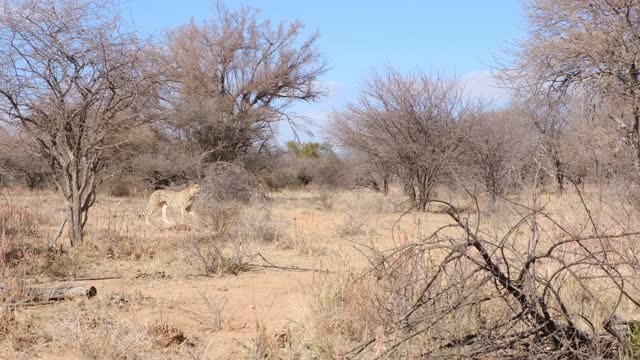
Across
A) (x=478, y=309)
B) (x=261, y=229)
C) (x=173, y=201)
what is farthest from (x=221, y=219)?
(x=478, y=309)

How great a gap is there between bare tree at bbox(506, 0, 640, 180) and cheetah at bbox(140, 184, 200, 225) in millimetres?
7747

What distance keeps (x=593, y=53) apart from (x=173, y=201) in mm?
9700

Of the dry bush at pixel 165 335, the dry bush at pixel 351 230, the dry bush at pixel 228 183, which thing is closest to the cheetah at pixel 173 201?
the dry bush at pixel 228 183

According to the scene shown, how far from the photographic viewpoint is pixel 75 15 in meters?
9.70

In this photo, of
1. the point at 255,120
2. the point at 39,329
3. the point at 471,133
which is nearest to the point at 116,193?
the point at 255,120

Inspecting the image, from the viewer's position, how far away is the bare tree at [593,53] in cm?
1095

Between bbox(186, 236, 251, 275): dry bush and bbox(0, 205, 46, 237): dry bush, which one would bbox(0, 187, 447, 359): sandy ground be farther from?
bbox(0, 205, 46, 237): dry bush

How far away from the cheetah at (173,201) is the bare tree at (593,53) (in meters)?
7.75

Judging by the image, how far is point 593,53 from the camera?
11227mm

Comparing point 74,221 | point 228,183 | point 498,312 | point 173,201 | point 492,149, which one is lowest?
point 498,312

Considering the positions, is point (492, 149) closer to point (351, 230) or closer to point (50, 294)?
point (351, 230)

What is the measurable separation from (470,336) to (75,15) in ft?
26.1

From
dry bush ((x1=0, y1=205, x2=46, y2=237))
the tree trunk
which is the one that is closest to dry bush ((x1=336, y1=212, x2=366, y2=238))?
the tree trunk

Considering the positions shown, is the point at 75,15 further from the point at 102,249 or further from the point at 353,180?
→ the point at 353,180
